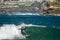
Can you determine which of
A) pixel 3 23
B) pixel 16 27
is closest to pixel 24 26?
pixel 16 27

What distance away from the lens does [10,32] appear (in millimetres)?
4625

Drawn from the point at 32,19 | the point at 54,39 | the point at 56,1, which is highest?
the point at 56,1

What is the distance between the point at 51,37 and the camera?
174 inches

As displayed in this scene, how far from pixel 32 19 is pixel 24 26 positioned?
239 mm

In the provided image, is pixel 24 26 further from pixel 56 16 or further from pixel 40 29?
pixel 56 16

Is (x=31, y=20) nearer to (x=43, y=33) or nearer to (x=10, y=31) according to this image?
(x=43, y=33)

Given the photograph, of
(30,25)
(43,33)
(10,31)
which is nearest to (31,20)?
(30,25)

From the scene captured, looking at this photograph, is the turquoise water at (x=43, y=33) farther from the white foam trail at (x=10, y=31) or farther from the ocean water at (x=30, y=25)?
the white foam trail at (x=10, y=31)

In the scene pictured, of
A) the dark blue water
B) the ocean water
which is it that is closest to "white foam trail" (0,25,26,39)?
the ocean water

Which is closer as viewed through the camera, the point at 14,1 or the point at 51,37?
the point at 51,37

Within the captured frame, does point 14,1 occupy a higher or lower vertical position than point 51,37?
higher

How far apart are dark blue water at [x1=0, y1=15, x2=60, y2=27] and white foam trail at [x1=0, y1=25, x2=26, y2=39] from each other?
0.38 feet

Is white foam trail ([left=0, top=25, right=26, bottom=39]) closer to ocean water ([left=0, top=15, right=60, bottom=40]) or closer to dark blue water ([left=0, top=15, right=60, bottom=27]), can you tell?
ocean water ([left=0, top=15, right=60, bottom=40])

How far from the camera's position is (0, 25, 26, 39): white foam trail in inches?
177
